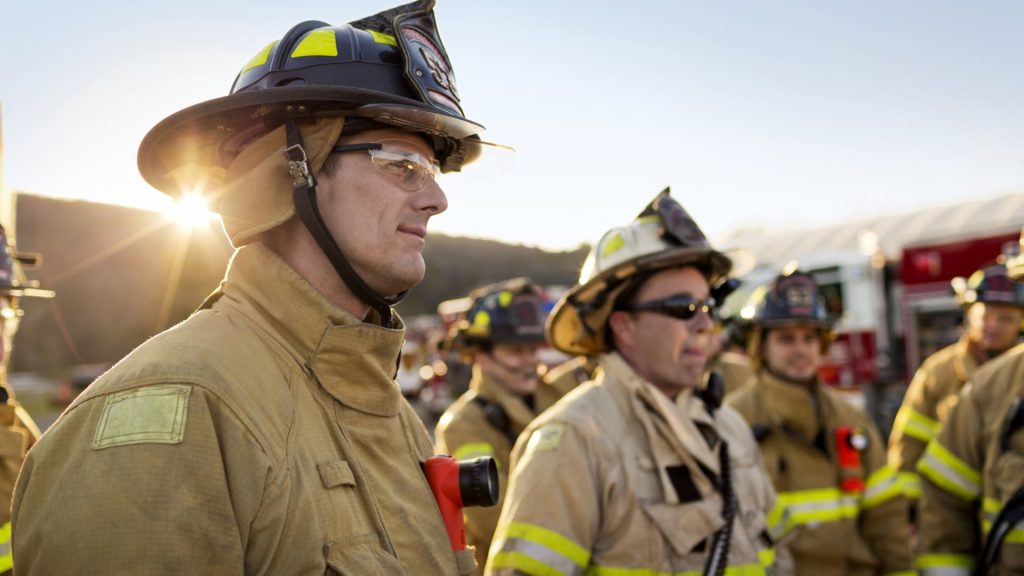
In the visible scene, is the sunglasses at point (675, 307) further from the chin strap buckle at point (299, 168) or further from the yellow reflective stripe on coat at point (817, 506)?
the chin strap buckle at point (299, 168)

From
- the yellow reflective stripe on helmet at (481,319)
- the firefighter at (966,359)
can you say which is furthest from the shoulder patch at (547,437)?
the firefighter at (966,359)

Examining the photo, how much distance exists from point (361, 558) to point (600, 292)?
214 cm

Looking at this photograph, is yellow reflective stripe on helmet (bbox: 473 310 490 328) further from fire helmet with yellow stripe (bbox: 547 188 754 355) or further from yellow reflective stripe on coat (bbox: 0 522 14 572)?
yellow reflective stripe on coat (bbox: 0 522 14 572)

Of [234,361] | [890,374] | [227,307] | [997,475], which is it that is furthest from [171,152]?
[890,374]

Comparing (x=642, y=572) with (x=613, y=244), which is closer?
(x=642, y=572)

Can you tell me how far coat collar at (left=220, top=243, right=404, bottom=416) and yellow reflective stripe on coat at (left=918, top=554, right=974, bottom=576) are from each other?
3.73 meters

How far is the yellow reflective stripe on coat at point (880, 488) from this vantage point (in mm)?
4363

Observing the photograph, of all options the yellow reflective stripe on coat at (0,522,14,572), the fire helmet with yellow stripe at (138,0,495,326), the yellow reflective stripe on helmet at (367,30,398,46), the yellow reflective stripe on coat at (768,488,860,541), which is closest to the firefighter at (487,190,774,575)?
the yellow reflective stripe on coat at (768,488,860,541)

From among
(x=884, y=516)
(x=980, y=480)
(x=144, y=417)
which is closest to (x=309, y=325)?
(x=144, y=417)

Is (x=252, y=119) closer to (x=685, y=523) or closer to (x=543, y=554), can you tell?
(x=543, y=554)

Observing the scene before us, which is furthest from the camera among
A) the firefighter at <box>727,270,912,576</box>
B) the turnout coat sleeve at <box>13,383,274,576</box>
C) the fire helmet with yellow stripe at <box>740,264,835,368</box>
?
the fire helmet with yellow stripe at <box>740,264,835,368</box>

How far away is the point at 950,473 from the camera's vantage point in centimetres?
421

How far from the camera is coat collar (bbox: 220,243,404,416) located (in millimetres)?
1681

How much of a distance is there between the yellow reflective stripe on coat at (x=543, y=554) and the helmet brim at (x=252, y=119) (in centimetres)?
141
